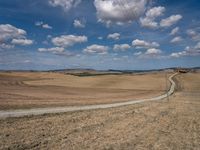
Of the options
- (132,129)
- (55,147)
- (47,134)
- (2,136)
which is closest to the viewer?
(55,147)

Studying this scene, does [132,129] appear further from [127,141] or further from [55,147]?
[55,147]

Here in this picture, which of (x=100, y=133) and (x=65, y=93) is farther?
(x=65, y=93)

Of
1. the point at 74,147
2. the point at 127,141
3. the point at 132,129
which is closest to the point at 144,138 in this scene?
the point at 127,141

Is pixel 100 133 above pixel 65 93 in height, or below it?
above

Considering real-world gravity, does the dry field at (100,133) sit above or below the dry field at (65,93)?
above

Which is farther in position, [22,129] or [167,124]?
[167,124]

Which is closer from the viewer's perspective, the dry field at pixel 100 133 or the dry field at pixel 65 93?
the dry field at pixel 100 133

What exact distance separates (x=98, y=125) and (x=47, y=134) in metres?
4.72

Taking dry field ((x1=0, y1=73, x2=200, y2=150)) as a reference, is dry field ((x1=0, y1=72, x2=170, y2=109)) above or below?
below

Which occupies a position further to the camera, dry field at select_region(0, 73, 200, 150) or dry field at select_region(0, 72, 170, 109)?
dry field at select_region(0, 72, 170, 109)

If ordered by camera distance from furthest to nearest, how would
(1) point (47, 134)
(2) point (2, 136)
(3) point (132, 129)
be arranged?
(3) point (132, 129) < (1) point (47, 134) < (2) point (2, 136)

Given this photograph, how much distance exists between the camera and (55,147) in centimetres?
1389

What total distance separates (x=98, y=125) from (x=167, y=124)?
5.57m

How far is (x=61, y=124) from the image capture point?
65.7 ft
